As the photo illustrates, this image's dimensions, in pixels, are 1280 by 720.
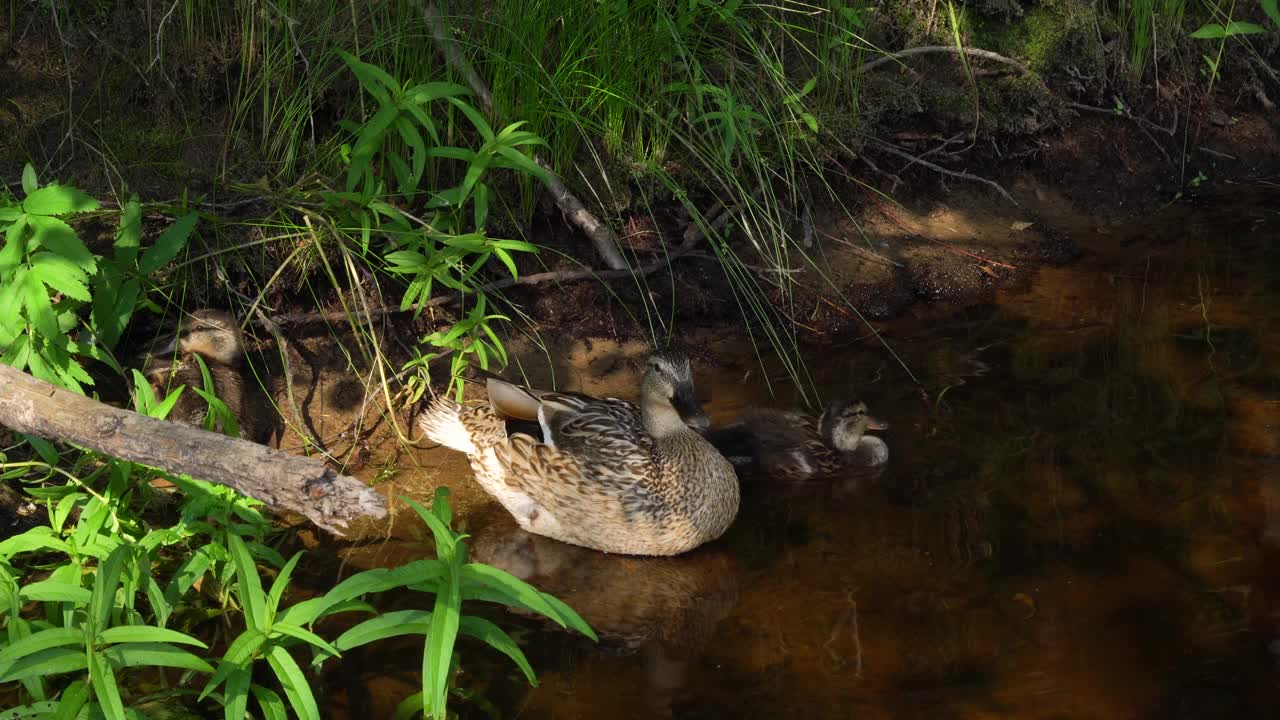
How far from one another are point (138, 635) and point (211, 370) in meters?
1.96

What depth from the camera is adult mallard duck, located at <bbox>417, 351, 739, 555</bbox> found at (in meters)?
4.46

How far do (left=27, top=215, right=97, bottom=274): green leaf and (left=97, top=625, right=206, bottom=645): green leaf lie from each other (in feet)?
4.13

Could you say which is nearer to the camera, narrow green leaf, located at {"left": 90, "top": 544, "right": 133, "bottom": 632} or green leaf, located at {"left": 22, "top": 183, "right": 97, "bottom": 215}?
narrow green leaf, located at {"left": 90, "top": 544, "right": 133, "bottom": 632}

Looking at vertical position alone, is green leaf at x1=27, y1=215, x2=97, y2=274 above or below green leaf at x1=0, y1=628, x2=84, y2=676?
above

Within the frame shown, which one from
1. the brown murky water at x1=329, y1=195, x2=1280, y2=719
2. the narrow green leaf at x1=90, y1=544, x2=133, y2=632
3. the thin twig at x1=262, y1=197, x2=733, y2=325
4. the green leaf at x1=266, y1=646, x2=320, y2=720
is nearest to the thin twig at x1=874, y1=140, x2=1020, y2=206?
the brown murky water at x1=329, y1=195, x2=1280, y2=719

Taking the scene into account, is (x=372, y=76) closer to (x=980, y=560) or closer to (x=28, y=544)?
(x=28, y=544)

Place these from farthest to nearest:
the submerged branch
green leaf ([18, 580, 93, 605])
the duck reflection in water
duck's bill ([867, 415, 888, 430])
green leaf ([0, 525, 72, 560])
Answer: the submerged branch → duck's bill ([867, 415, 888, 430]) → the duck reflection in water → green leaf ([0, 525, 72, 560]) → green leaf ([18, 580, 93, 605])

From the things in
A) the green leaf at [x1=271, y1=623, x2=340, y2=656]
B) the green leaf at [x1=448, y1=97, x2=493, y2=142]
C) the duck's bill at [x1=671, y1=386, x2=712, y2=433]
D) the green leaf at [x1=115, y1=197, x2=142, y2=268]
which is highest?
the green leaf at [x1=448, y1=97, x2=493, y2=142]

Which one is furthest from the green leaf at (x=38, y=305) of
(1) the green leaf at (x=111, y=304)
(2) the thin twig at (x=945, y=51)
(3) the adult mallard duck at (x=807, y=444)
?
(2) the thin twig at (x=945, y=51)

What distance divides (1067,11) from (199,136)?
506 cm

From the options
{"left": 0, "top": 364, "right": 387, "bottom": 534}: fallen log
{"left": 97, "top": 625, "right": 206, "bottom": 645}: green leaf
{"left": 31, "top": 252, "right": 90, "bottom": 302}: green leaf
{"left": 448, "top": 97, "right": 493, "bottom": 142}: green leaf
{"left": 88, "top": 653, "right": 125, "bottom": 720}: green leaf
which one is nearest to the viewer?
{"left": 0, "top": 364, "right": 387, "bottom": 534}: fallen log

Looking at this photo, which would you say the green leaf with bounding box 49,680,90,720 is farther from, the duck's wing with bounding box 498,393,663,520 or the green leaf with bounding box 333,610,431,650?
the duck's wing with bounding box 498,393,663,520

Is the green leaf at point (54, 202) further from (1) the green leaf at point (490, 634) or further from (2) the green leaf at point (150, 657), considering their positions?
(1) the green leaf at point (490, 634)

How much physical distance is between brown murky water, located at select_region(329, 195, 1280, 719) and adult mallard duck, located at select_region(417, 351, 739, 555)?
10cm
